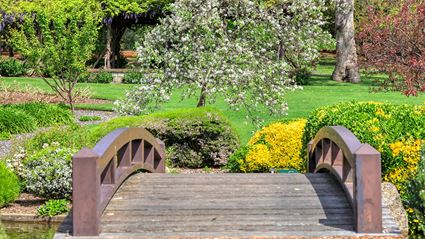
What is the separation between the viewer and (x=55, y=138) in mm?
15445

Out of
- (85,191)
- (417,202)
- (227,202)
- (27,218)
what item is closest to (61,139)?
(27,218)

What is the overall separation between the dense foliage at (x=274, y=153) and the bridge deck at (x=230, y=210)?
537 cm

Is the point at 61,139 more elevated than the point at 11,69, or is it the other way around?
the point at 61,139

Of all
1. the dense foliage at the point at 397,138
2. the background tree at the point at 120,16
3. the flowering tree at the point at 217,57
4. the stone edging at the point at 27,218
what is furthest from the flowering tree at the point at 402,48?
the background tree at the point at 120,16

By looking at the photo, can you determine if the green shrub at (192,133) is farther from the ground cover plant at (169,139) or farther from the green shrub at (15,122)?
the green shrub at (15,122)

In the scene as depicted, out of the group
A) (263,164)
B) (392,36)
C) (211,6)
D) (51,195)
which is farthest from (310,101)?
→ (51,195)

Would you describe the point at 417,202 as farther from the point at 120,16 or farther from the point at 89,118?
the point at 120,16

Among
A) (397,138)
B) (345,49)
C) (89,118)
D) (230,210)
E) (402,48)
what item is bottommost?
(89,118)

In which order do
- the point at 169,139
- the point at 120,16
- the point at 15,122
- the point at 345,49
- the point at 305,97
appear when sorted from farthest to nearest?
the point at 120,16
the point at 345,49
the point at 305,97
the point at 15,122
the point at 169,139

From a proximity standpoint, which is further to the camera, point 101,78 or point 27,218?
point 101,78

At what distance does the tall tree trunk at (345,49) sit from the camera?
142ft

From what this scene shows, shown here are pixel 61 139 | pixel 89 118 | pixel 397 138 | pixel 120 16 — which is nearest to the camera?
pixel 397 138

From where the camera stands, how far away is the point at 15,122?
74.9ft

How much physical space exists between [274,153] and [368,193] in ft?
24.7
